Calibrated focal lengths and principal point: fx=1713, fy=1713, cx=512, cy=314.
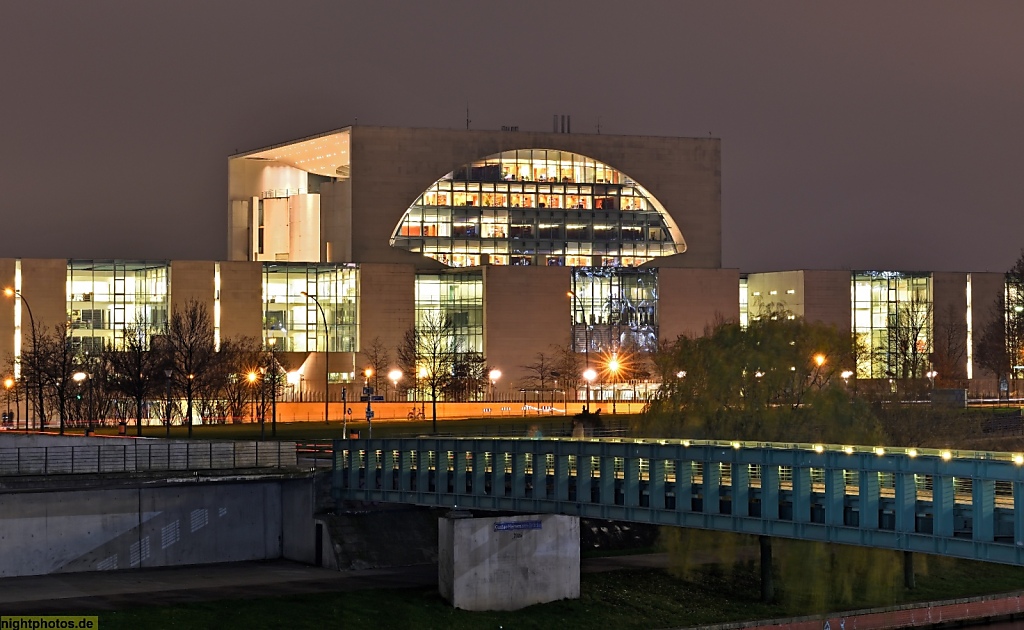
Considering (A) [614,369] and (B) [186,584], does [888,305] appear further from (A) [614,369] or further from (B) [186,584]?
(B) [186,584]

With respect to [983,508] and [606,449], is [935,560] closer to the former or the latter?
[606,449]

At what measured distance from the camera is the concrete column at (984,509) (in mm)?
39719

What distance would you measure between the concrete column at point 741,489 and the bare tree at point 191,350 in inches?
2246

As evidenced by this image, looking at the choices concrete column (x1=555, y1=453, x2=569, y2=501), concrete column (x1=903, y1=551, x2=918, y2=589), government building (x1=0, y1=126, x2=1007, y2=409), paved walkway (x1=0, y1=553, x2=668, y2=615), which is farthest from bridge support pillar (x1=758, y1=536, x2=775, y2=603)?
government building (x1=0, y1=126, x2=1007, y2=409)

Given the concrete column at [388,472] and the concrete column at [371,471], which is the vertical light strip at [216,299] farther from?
the concrete column at [388,472]

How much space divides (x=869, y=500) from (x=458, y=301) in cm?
10472

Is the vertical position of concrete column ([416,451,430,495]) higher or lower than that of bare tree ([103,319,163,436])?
lower

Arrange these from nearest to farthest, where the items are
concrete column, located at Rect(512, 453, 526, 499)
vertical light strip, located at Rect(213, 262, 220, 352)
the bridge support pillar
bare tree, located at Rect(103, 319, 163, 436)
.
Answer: concrete column, located at Rect(512, 453, 526, 499) → the bridge support pillar → bare tree, located at Rect(103, 319, 163, 436) → vertical light strip, located at Rect(213, 262, 220, 352)

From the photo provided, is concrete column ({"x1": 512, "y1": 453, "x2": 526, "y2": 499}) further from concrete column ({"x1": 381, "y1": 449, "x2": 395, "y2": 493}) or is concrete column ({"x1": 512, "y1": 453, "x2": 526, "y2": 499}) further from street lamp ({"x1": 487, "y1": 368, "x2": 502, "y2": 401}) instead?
street lamp ({"x1": 487, "y1": 368, "x2": 502, "y2": 401})

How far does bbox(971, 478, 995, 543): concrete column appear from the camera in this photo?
39719 mm

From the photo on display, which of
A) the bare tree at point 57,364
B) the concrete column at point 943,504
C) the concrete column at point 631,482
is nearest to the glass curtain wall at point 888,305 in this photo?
the bare tree at point 57,364

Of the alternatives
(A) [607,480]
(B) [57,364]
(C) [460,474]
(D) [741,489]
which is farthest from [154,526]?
(B) [57,364]

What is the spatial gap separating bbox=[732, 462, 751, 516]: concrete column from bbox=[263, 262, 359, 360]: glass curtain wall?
3777 inches

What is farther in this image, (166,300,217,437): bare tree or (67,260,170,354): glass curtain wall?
(67,260,170,354): glass curtain wall
